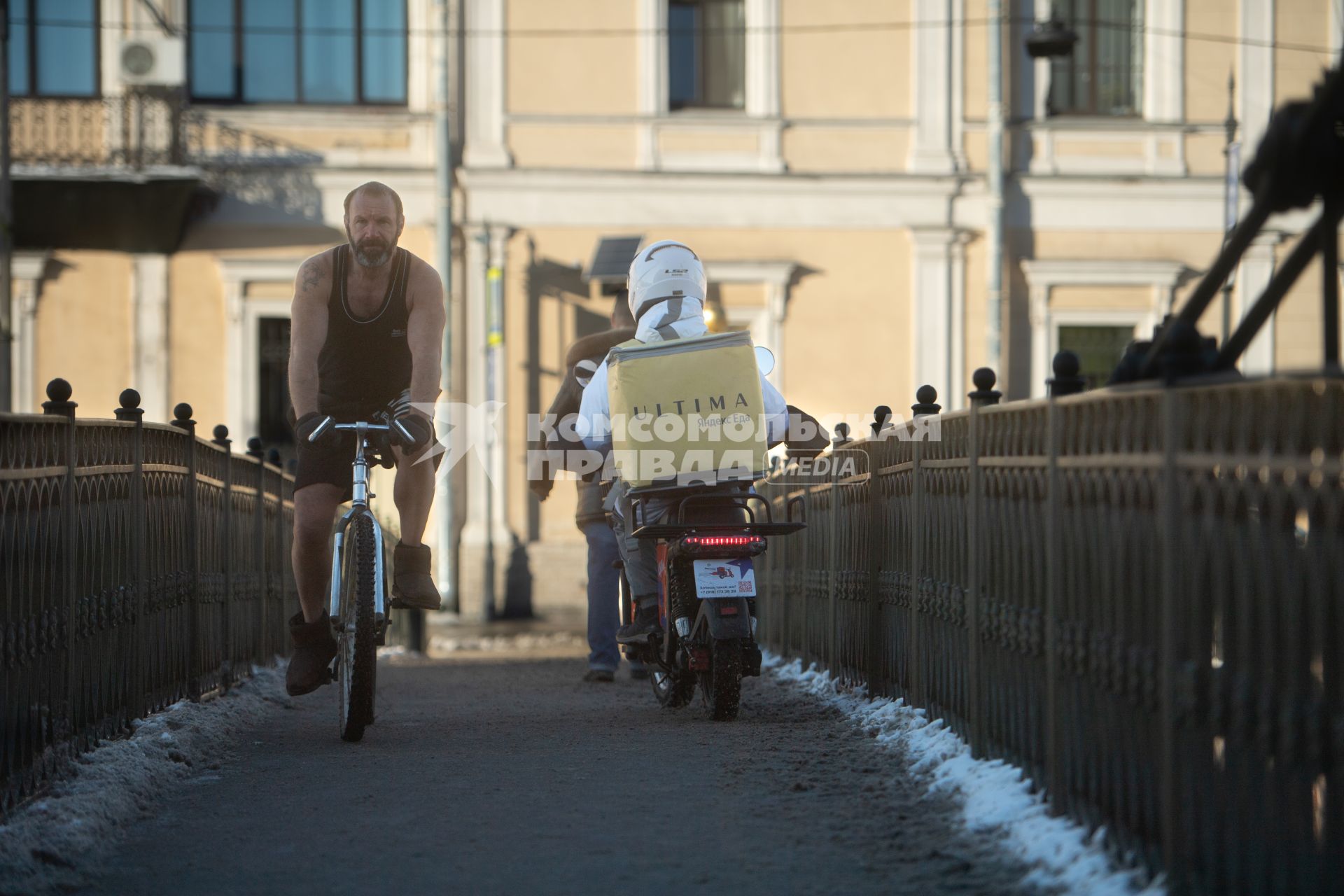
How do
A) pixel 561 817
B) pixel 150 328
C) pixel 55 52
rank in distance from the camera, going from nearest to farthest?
pixel 561 817, pixel 150 328, pixel 55 52

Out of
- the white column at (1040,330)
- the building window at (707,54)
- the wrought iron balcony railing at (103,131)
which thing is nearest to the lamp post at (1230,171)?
the white column at (1040,330)

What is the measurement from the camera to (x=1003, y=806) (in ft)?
14.4

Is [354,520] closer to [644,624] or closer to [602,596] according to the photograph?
[644,624]

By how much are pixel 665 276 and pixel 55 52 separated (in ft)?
55.4

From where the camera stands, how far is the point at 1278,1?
23.3 metres

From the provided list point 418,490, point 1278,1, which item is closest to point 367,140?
point 1278,1

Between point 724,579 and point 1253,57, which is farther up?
point 1253,57

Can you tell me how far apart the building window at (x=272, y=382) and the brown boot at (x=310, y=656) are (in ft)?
51.6

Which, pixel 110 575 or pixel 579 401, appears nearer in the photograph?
pixel 110 575

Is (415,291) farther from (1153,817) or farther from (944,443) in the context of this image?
(1153,817)

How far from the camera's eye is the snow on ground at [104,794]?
4.01 meters

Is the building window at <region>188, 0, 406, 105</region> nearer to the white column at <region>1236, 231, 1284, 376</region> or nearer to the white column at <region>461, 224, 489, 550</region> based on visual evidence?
the white column at <region>461, 224, 489, 550</region>

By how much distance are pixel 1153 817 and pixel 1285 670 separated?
60 centimetres

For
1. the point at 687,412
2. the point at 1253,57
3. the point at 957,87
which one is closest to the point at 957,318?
the point at 957,87
